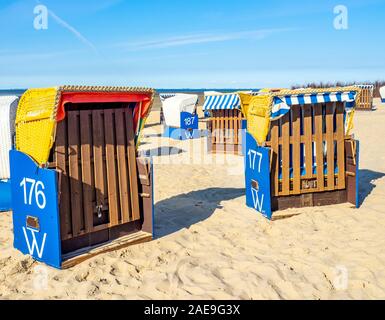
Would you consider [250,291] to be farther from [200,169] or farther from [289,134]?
[200,169]

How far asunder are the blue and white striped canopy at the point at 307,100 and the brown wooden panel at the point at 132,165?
2.08m

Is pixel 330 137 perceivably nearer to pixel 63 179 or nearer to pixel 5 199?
pixel 63 179

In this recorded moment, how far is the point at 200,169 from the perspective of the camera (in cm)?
1087

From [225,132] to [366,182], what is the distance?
5.73 meters

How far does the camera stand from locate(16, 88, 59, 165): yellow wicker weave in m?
4.27

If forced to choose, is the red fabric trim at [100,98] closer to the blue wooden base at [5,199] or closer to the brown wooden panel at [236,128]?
the blue wooden base at [5,199]

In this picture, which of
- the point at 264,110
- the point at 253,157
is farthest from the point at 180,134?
the point at 264,110

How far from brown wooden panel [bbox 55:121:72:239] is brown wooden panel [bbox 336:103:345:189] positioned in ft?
13.9

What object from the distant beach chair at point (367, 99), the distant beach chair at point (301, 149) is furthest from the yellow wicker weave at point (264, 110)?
the distant beach chair at point (367, 99)

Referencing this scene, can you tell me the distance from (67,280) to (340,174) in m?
4.52

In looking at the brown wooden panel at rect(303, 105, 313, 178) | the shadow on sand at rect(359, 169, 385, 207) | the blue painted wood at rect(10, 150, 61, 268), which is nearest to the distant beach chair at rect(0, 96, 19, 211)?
the blue painted wood at rect(10, 150, 61, 268)

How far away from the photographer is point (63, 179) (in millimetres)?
4566
